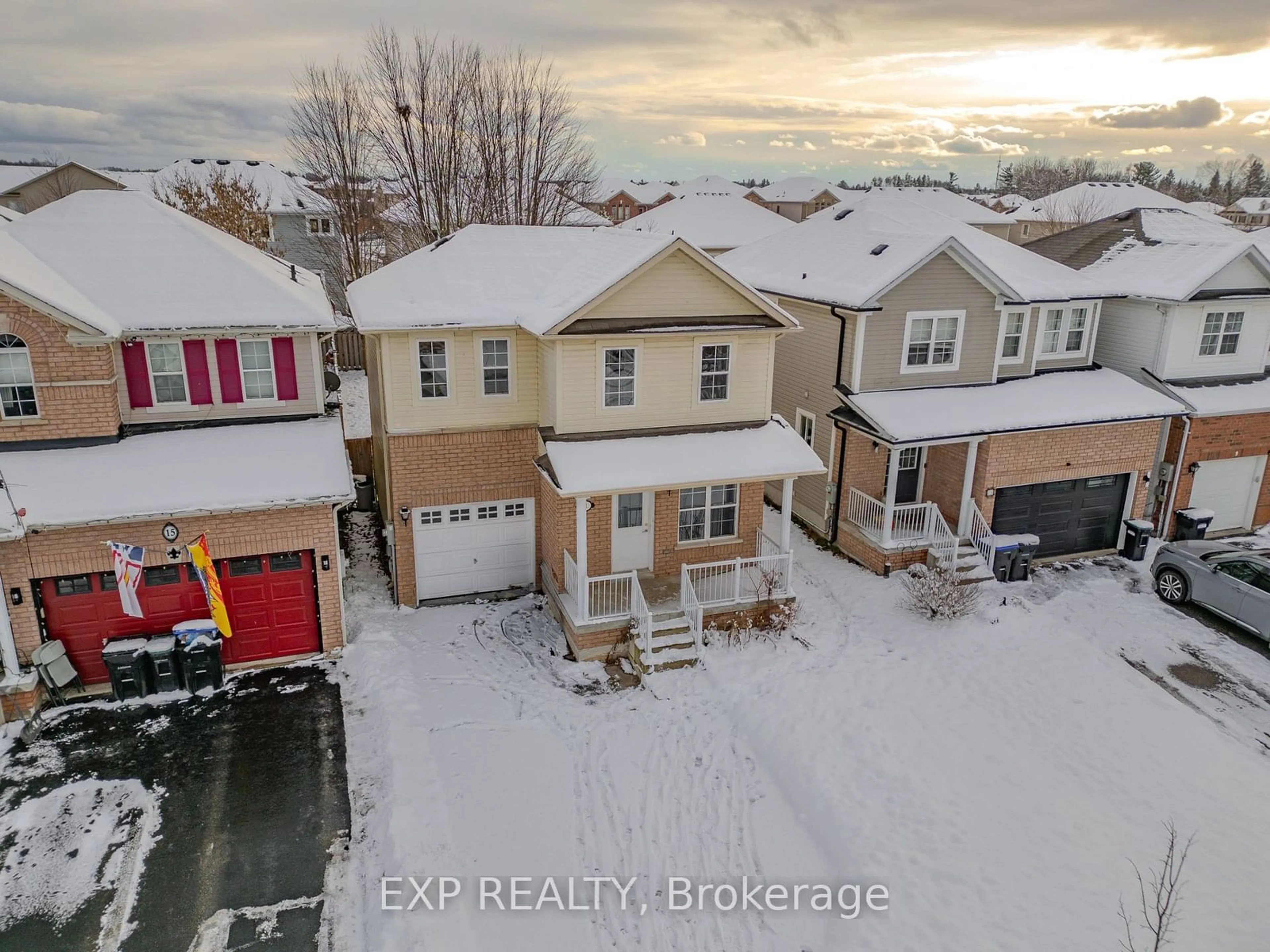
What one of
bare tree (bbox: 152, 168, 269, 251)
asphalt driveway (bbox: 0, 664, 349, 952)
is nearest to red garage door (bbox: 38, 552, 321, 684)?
asphalt driveway (bbox: 0, 664, 349, 952)

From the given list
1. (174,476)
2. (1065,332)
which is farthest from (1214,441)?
(174,476)

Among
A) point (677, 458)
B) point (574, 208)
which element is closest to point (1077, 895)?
point (677, 458)

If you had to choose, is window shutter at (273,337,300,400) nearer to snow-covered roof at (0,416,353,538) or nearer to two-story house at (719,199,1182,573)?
snow-covered roof at (0,416,353,538)

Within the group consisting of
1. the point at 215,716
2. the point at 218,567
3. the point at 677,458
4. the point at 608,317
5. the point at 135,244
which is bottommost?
the point at 215,716

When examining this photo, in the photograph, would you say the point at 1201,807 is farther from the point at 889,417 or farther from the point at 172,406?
the point at 172,406

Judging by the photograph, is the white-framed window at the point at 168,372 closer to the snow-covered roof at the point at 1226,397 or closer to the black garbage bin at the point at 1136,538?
the black garbage bin at the point at 1136,538
